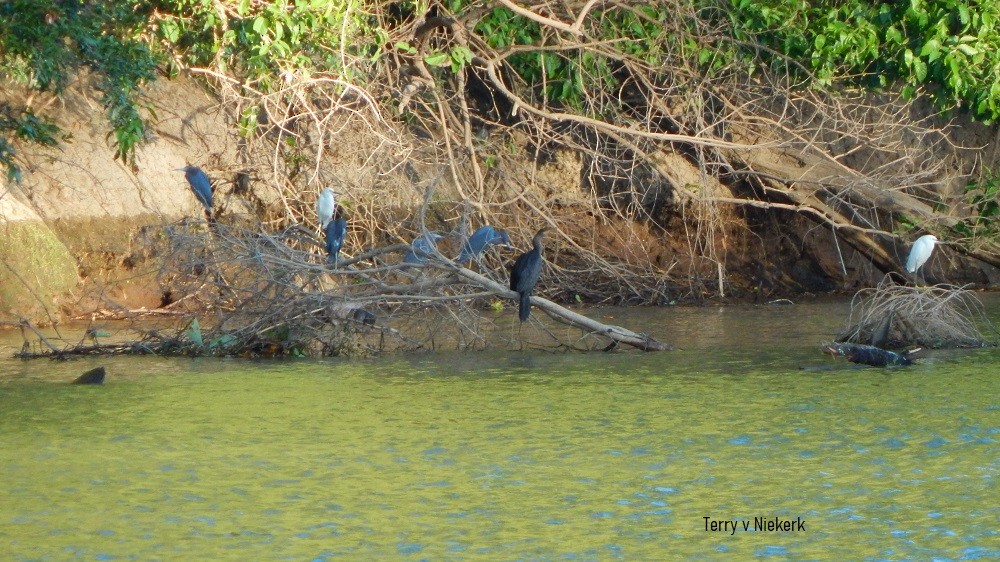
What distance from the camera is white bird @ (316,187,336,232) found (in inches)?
336

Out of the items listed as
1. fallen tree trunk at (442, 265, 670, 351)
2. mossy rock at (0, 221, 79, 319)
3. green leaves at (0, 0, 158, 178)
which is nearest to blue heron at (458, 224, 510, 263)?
fallen tree trunk at (442, 265, 670, 351)

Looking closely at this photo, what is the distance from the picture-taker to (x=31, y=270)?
9.14 meters

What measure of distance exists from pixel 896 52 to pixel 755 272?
2358 millimetres

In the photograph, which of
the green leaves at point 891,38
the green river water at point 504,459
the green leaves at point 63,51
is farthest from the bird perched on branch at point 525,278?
the green leaves at point 891,38

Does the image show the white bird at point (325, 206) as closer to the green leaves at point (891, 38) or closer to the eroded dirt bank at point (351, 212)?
the eroded dirt bank at point (351, 212)

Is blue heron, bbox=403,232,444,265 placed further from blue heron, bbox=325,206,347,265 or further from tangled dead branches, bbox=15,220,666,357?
blue heron, bbox=325,206,347,265

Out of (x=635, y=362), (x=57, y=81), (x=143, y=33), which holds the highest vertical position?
(x=143, y=33)

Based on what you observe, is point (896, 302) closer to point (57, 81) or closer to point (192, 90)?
point (57, 81)

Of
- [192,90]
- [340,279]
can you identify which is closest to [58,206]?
[192,90]

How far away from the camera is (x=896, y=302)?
785 centimetres

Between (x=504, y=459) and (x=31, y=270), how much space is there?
5523mm

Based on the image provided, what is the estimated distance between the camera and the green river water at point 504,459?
3818mm

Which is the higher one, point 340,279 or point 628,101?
point 628,101

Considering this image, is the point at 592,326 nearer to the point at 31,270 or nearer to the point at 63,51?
the point at 63,51
